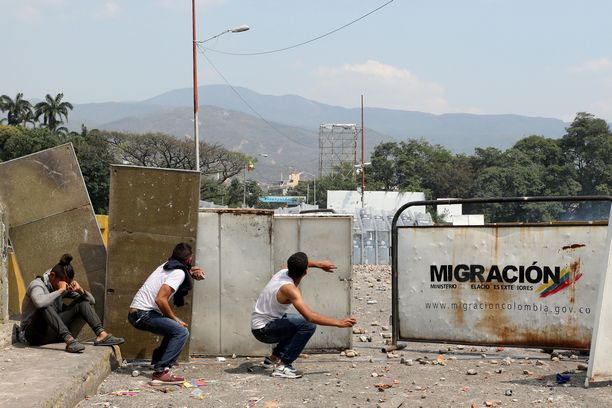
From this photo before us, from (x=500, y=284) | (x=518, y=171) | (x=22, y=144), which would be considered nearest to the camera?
(x=500, y=284)

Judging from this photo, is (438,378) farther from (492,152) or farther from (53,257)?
(492,152)

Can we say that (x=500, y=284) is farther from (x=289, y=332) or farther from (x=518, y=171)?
(x=518, y=171)

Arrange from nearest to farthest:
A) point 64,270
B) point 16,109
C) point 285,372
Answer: point 285,372
point 64,270
point 16,109

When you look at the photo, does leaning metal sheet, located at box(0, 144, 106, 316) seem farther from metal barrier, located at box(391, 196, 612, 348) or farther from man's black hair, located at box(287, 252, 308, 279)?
metal barrier, located at box(391, 196, 612, 348)

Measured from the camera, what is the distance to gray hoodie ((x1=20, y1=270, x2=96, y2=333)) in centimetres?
774

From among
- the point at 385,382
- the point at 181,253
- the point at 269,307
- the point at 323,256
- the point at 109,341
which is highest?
the point at 181,253

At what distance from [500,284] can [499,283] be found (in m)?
0.02

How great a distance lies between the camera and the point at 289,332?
309 inches

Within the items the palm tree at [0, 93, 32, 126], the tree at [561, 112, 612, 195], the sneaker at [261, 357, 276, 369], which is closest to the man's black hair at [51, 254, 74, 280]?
A: the sneaker at [261, 357, 276, 369]

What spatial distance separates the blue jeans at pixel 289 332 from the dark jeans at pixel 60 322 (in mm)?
1725

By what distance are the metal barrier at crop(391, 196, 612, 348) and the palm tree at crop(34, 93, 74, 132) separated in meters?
92.8

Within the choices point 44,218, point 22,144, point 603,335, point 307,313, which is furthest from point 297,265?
point 22,144

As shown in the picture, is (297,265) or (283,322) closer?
(297,265)

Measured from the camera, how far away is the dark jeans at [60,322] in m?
7.81
